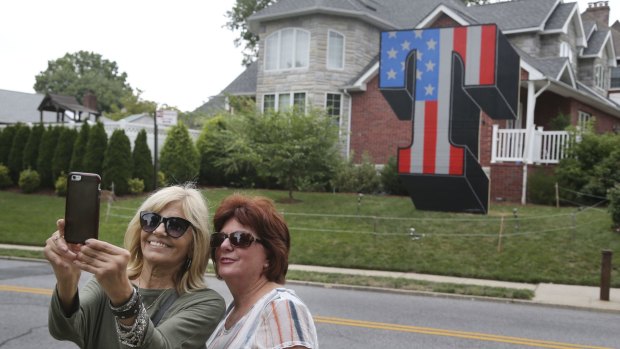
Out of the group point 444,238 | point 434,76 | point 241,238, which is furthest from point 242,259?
point 434,76

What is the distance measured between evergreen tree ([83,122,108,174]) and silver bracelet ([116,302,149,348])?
72.3 feet

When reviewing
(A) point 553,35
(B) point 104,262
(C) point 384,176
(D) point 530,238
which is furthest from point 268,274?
(A) point 553,35

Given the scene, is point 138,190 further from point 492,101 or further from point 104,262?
point 104,262

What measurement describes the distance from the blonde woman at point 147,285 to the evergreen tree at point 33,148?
24318mm

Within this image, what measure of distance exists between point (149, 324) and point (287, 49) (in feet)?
87.3

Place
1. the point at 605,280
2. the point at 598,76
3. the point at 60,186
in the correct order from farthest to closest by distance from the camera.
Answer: the point at 598,76, the point at 60,186, the point at 605,280

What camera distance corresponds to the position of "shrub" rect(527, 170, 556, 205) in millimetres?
18609

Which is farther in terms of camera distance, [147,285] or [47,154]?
[47,154]

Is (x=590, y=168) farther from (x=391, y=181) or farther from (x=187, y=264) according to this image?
(x=187, y=264)

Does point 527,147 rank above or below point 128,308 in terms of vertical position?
above

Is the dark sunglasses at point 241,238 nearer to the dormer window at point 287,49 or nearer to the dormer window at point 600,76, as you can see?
the dormer window at point 287,49

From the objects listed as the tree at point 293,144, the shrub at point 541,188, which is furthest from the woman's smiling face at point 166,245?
the shrub at point 541,188

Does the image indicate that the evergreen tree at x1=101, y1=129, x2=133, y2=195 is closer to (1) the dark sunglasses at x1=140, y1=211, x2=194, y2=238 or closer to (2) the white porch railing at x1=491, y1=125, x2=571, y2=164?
(2) the white porch railing at x1=491, y1=125, x2=571, y2=164

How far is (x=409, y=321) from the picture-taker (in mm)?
8242
